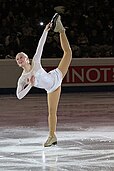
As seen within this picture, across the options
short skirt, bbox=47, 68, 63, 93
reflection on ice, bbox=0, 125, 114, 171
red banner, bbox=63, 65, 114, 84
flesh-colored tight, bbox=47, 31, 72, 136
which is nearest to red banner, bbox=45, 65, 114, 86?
red banner, bbox=63, 65, 114, 84

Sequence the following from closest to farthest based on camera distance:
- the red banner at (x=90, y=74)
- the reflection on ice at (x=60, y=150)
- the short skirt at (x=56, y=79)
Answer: the reflection on ice at (x=60, y=150), the short skirt at (x=56, y=79), the red banner at (x=90, y=74)

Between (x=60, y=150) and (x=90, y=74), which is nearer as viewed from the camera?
(x=60, y=150)

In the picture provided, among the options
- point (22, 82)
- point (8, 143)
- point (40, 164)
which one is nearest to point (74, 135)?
point (8, 143)

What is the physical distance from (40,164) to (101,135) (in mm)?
2262

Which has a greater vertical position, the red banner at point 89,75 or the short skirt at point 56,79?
the short skirt at point 56,79

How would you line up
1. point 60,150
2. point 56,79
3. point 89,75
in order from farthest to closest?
point 89,75 → point 56,79 → point 60,150

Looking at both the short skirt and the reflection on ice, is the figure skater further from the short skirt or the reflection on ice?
the reflection on ice

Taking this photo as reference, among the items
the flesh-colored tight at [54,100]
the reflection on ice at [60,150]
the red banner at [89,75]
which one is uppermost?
the flesh-colored tight at [54,100]

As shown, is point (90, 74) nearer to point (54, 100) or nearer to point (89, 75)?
point (89, 75)

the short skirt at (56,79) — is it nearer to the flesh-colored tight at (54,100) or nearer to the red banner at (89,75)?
the flesh-colored tight at (54,100)

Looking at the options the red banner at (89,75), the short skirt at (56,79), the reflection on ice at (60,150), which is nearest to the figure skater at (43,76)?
the short skirt at (56,79)

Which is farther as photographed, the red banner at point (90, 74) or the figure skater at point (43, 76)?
the red banner at point (90, 74)

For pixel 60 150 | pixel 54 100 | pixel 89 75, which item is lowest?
pixel 89 75

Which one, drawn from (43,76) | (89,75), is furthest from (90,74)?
Answer: (43,76)
